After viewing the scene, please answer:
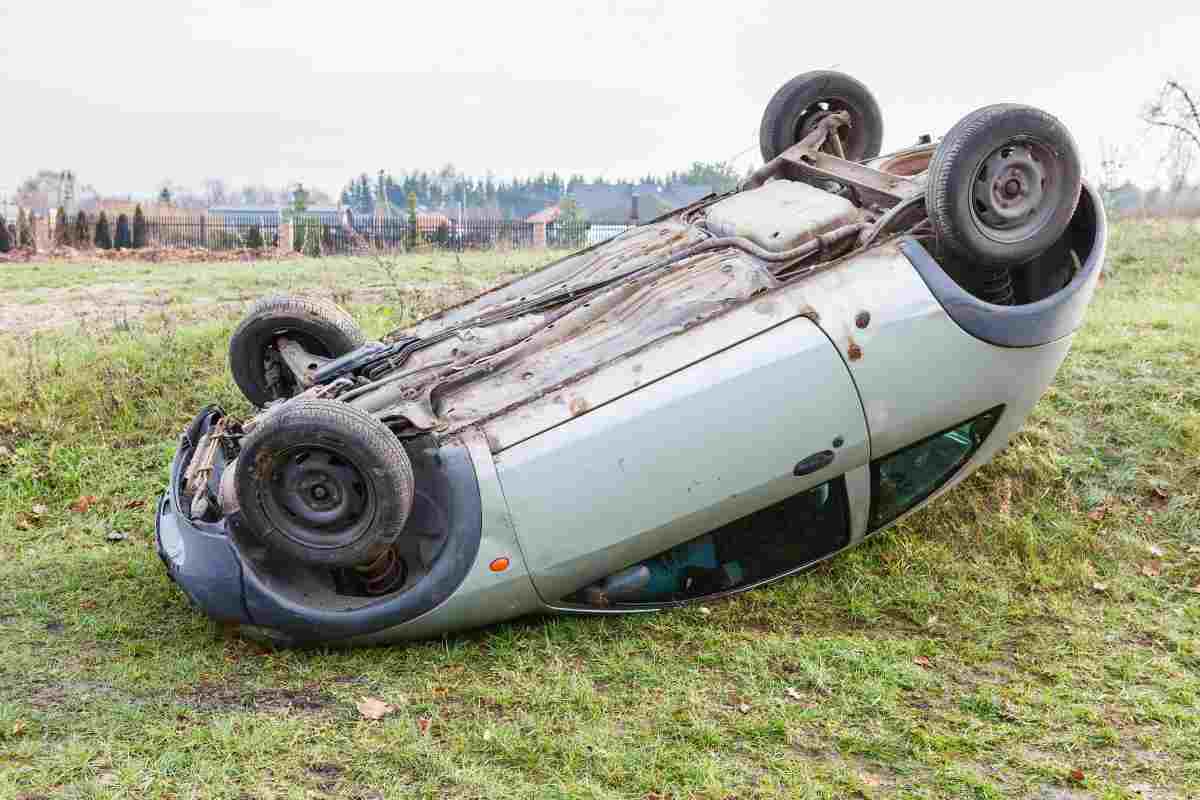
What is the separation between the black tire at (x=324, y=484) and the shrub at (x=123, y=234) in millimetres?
22177

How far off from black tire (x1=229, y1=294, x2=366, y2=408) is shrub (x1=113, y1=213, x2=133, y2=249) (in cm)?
2037

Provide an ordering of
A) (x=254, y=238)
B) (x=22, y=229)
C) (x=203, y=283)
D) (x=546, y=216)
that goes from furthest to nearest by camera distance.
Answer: (x=546, y=216) → (x=22, y=229) → (x=254, y=238) → (x=203, y=283)

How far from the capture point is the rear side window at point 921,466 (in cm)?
519

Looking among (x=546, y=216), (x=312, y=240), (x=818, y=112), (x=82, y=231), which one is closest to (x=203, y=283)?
(x=312, y=240)

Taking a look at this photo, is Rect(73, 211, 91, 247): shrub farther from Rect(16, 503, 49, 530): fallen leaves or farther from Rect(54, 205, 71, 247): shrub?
Rect(16, 503, 49, 530): fallen leaves

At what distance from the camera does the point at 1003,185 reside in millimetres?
4965

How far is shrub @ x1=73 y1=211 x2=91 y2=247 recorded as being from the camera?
77.1 feet

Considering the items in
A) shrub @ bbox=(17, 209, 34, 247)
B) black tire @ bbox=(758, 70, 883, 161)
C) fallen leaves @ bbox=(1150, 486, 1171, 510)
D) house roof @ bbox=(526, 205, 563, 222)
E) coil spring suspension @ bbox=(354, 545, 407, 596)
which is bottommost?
coil spring suspension @ bbox=(354, 545, 407, 596)

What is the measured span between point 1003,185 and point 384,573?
10.9 ft

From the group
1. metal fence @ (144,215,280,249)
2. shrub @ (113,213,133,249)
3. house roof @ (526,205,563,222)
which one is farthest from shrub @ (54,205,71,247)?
house roof @ (526,205,563,222)

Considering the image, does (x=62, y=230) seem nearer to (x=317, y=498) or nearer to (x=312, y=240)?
(x=312, y=240)

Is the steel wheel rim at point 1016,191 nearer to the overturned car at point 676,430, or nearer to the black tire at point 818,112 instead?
the overturned car at point 676,430

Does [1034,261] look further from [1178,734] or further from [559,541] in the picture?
[559,541]

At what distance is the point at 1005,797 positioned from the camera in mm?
3904
